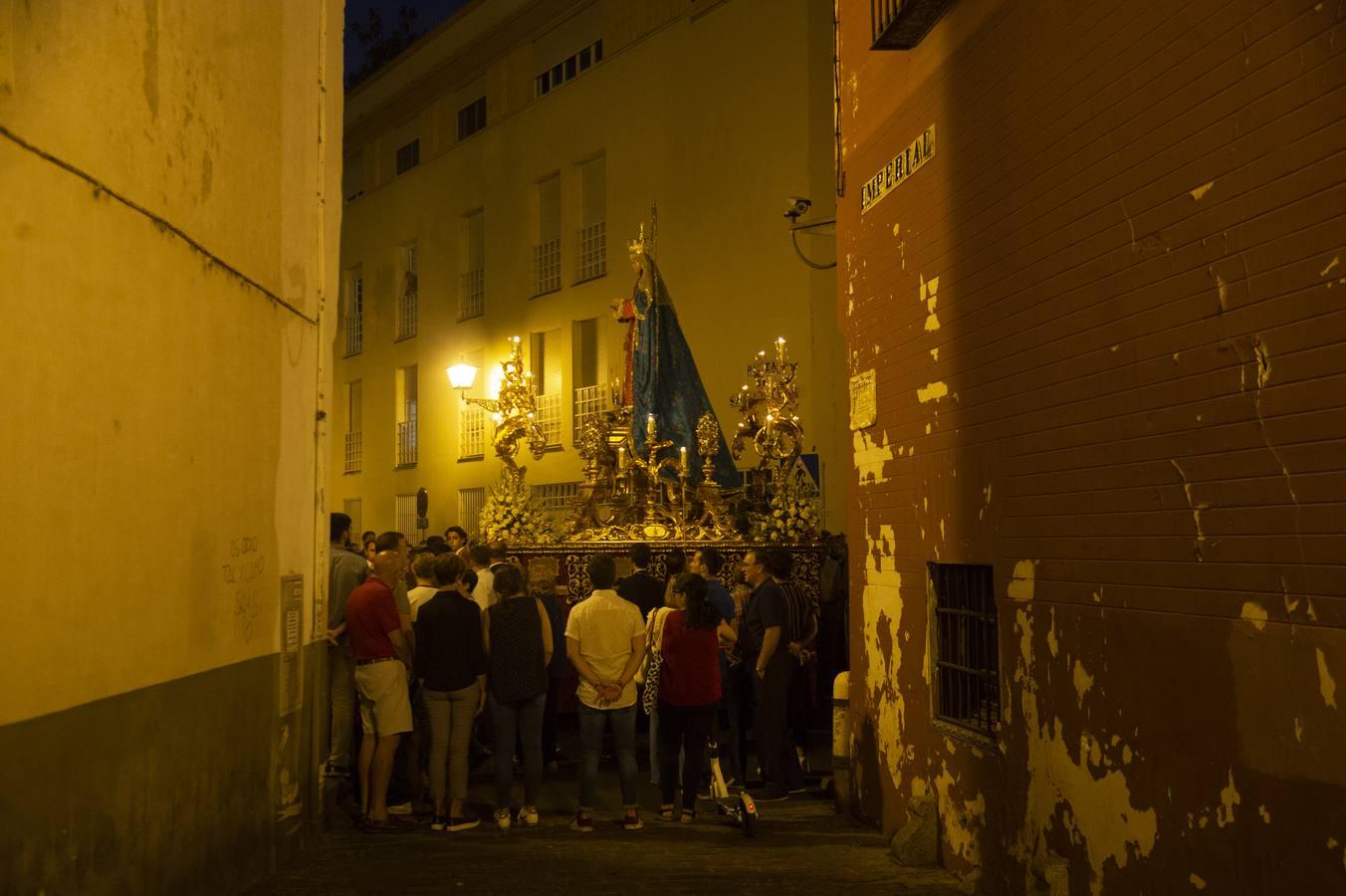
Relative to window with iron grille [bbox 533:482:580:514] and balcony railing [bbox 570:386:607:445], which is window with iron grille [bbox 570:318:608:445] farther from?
window with iron grille [bbox 533:482:580:514]

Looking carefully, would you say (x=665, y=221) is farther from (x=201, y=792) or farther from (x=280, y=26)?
(x=201, y=792)

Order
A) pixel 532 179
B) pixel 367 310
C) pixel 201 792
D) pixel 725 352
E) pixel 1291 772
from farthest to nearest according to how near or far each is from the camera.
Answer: pixel 367 310
pixel 532 179
pixel 725 352
pixel 201 792
pixel 1291 772

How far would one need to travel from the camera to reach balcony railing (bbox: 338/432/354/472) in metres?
35.5

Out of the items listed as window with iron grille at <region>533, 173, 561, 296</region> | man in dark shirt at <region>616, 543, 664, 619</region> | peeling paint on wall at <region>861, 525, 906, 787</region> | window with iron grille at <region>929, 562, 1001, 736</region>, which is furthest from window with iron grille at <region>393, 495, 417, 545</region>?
window with iron grille at <region>929, 562, 1001, 736</region>

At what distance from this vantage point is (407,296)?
33688 mm

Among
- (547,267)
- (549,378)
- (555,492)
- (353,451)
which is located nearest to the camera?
(555,492)

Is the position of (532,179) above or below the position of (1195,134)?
above

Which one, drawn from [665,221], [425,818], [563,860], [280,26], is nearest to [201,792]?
[563,860]

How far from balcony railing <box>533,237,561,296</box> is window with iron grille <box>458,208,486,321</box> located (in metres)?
2.13

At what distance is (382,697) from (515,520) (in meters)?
7.20

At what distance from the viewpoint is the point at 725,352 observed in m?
23.5

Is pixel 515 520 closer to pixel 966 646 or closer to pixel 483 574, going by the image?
pixel 483 574

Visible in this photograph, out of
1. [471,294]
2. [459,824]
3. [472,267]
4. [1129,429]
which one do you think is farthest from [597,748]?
[472,267]

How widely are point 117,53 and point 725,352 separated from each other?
57.3 ft
